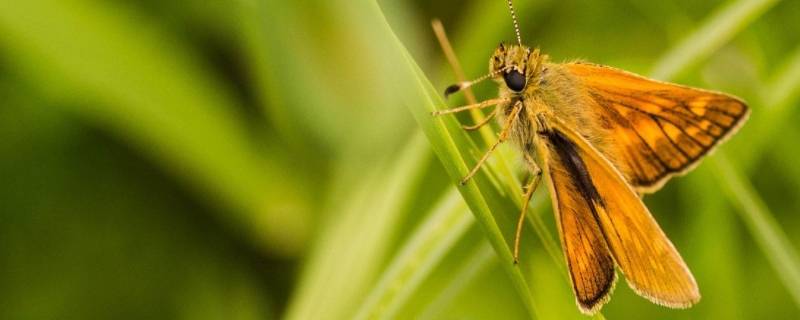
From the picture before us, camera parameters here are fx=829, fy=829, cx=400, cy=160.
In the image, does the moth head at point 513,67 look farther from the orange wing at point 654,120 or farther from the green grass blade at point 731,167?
the green grass blade at point 731,167

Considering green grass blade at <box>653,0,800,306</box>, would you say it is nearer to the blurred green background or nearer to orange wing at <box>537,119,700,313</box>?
the blurred green background

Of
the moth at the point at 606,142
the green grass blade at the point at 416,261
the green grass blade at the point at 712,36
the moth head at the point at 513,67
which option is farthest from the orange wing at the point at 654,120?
the green grass blade at the point at 416,261

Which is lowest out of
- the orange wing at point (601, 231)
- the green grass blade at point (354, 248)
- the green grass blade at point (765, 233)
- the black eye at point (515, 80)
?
the green grass blade at point (354, 248)

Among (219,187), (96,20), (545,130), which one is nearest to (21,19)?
(96,20)

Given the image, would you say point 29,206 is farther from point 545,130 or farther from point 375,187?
point 545,130

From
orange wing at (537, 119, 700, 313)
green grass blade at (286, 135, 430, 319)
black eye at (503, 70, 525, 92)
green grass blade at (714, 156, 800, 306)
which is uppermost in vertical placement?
black eye at (503, 70, 525, 92)

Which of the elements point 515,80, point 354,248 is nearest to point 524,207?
point 515,80

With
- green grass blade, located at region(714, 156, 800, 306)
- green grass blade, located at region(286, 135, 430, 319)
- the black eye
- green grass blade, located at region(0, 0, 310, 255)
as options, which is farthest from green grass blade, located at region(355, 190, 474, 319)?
green grass blade, located at region(0, 0, 310, 255)
